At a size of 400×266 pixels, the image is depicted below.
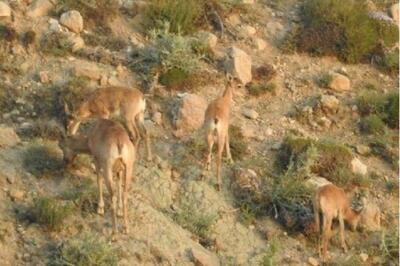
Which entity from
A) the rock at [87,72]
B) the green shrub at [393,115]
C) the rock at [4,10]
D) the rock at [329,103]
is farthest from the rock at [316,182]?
the rock at [4,10]

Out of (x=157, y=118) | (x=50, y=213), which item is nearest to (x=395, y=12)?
(x=157, y=118)

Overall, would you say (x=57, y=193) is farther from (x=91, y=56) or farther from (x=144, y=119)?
(x=91, y=56)

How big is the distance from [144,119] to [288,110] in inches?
124

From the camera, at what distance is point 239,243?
1463 centimetres

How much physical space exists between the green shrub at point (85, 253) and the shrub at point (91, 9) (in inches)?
277

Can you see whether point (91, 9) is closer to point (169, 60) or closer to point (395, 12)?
point (169, 60)

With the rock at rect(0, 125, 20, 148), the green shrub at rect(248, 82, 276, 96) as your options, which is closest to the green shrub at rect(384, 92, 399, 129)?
the green shrub at rect(248, 82, 276, 96)

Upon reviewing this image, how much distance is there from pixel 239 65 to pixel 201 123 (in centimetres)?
228

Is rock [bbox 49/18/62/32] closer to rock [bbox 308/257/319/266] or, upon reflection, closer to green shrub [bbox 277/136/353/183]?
green shrub [bbox 277/136/353/183]

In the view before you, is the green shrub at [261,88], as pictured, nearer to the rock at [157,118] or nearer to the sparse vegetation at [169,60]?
the sparse vegetation at [169,60]

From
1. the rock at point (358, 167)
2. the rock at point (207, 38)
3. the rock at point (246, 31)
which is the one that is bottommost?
the rock at point (358, 167)

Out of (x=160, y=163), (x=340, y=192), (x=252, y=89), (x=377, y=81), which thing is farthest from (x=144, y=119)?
(x=377, y=81)

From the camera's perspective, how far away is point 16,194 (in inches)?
536

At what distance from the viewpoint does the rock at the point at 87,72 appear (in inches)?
676
